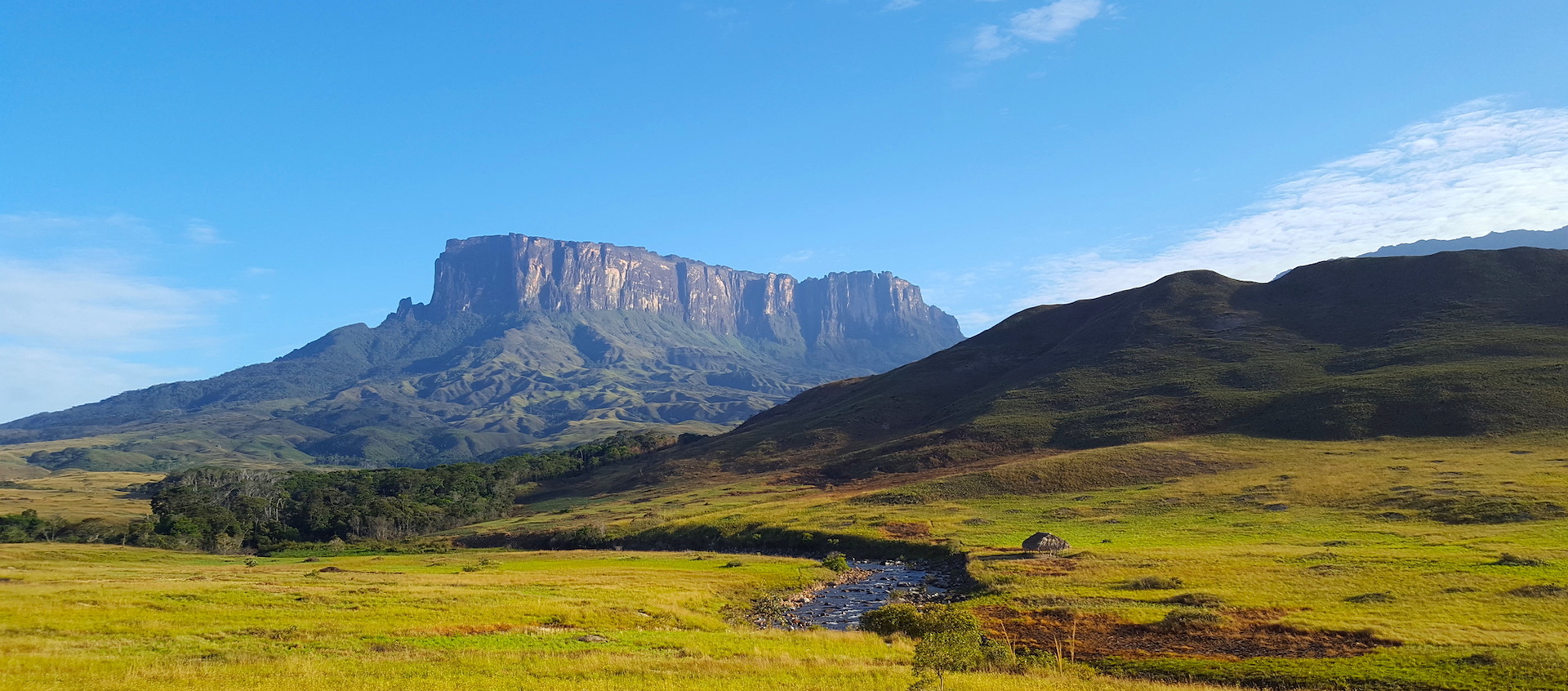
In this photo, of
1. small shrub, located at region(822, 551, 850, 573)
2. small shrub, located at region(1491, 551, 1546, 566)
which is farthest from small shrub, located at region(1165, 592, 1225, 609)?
small shrub, located at region(822, 551, 850, 573)

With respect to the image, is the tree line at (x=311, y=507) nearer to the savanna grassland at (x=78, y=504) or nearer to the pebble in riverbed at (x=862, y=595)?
the savanna grassland at (x=78, y=504)

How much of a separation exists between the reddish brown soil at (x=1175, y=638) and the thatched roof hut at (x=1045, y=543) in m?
23.3

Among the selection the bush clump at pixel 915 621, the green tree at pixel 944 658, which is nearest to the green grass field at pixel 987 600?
the green tree at pixel 944 658

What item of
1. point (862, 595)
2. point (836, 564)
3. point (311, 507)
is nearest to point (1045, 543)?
point (862, 595)

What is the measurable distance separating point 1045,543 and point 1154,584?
17.2 meters

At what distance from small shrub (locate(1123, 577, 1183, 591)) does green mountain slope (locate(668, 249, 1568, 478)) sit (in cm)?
9545

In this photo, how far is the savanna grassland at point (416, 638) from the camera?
2512 cm

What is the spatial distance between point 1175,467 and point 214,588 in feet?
381

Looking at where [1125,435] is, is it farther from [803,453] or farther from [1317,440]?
[803,453]

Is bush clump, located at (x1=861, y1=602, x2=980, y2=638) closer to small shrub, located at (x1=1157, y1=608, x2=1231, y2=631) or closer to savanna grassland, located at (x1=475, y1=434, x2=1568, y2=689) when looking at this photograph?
savanna grassland, located at (x1=475, y1=434, x2=1568, y2=689)

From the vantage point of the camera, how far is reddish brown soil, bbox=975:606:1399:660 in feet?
110

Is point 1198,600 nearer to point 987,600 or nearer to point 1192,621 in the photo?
point 1192,621

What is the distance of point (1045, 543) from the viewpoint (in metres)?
67.3

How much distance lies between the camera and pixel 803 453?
176 m
